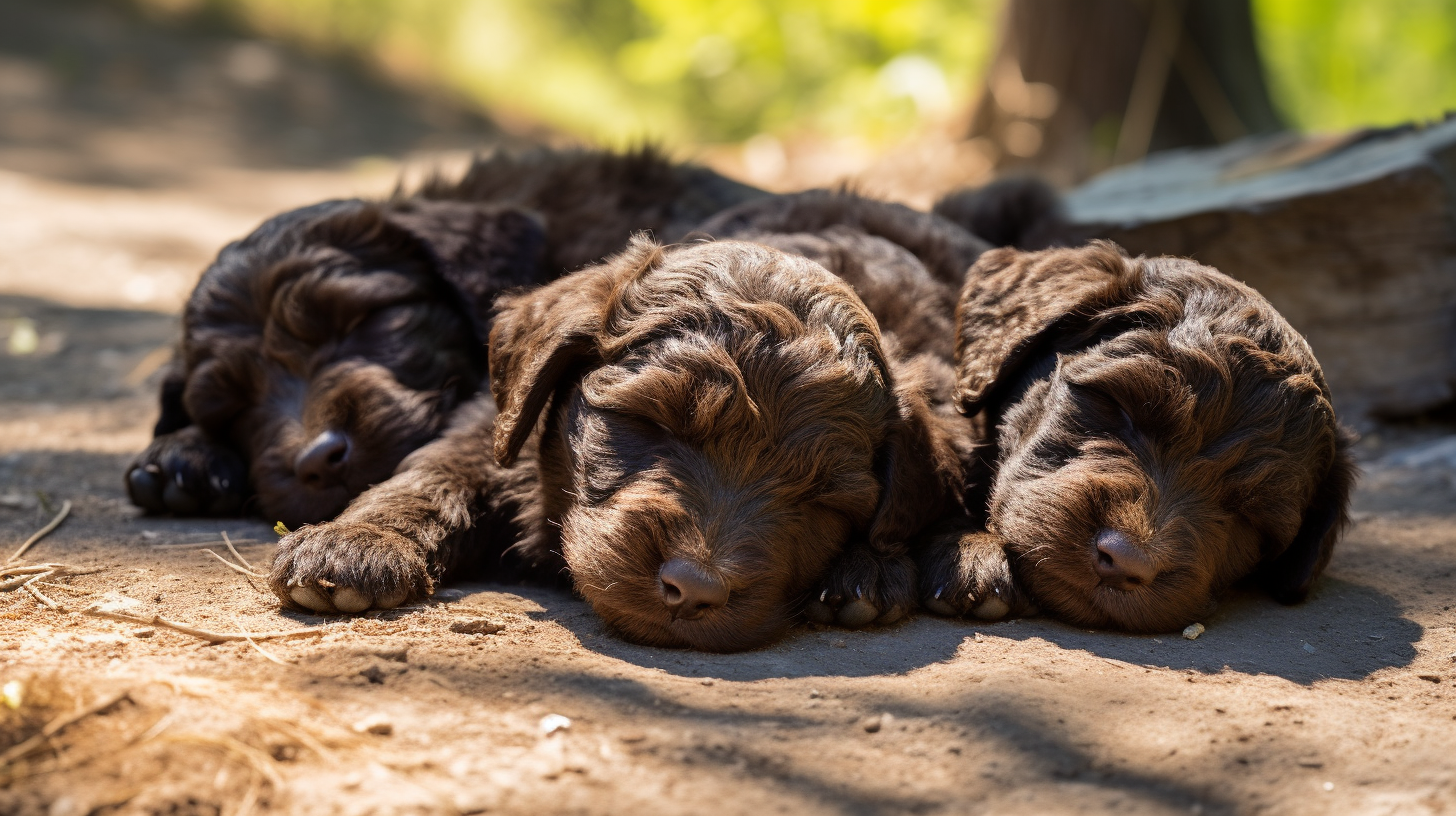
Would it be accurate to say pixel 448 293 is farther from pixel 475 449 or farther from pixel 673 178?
pixel 673 178

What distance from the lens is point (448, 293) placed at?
5312 mm

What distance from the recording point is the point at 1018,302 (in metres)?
4.47

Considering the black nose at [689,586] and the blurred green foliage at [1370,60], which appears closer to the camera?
the black nose at [689,586]

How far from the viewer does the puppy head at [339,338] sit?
478 centimetres

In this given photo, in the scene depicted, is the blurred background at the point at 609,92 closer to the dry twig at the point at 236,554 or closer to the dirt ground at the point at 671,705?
the dry twig at the point at 236,554

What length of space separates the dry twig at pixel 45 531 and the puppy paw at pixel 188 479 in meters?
0.26

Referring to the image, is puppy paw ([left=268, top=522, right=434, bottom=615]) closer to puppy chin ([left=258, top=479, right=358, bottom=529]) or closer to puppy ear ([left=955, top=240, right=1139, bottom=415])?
puppy chin ([left=258, top=479, right=358, bottom=529])

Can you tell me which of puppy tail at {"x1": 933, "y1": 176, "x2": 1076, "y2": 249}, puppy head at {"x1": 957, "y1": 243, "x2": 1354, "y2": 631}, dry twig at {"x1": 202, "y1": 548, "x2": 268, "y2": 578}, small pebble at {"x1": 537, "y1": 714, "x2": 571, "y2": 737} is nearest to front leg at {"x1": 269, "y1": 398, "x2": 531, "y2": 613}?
dry twig at {"x1": 202, "y1": 548, "x2": 268, "y2": 578}

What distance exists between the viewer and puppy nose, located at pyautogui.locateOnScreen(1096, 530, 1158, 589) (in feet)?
12.2

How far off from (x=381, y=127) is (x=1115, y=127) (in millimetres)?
11162

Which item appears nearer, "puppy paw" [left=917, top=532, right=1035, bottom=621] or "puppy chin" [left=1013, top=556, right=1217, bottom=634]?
"puppy chin" [left=1013, top=556, right=1217, bottom=634]

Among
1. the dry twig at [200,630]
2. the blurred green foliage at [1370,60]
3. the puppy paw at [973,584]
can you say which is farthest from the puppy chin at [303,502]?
the blurred green foliage at [1370,60]

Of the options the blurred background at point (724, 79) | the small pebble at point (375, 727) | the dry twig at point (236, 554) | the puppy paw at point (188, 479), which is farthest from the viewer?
the blurred background at point (724, 79)

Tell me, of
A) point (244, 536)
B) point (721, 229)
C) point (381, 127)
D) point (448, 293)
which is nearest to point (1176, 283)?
point (721, 229)
